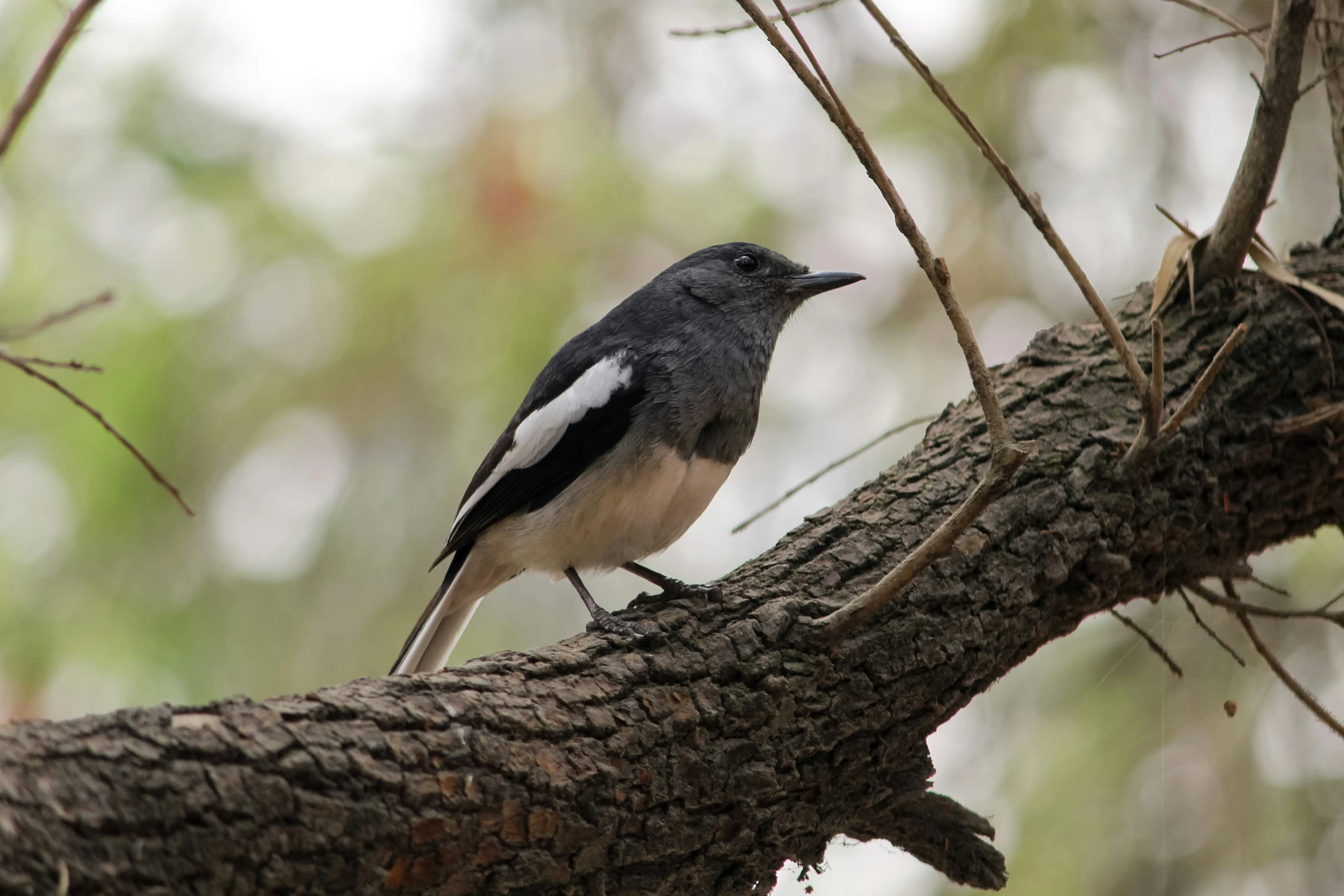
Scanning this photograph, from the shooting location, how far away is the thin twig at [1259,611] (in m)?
2.78

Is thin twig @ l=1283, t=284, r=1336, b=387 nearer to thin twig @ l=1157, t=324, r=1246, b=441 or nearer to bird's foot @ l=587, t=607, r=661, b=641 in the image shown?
thin twig @ l=1157, t=324, r=1246, b=441

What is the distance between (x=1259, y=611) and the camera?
2891 mm

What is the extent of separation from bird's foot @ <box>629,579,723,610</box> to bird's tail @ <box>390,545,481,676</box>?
80 centimetres

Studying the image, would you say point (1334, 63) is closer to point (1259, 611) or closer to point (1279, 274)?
point (1279, 274)

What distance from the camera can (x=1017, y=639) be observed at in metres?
2.69

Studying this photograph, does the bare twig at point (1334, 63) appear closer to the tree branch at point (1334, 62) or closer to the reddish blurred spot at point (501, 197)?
the tree branch at point (1334, 62)

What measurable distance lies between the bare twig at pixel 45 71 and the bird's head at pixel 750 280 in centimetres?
234

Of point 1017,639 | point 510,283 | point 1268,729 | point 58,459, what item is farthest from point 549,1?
point 1268,729

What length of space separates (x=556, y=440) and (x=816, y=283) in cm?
124

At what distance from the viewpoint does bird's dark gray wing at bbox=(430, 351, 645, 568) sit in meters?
3.21

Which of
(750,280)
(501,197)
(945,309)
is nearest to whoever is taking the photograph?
(945,309)

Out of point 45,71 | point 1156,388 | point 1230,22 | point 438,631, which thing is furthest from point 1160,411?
point 45,71

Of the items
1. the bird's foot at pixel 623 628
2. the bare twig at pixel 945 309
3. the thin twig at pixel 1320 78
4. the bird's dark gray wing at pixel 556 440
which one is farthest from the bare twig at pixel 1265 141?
the bird's foot at pixel 623 628

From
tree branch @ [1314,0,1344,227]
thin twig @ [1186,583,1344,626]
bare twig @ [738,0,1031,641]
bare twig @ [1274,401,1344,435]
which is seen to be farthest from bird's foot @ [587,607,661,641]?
tree branch @ [1314,0,1344,227]
